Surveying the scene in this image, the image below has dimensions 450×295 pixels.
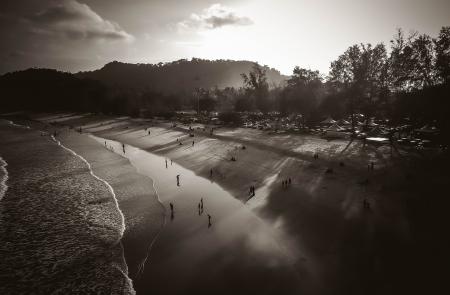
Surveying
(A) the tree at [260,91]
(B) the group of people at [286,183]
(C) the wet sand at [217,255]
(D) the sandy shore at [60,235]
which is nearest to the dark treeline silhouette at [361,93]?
(A) the tree at [260,91]

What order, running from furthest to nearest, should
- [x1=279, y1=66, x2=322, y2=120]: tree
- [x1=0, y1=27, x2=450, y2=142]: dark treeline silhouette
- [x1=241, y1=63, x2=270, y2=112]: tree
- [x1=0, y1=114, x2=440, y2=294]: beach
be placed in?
[x1=241, y1=63, x2=270, y2=112]: tree, [x1=279, y1=66, x2=322, y2=120]: tree, [x1=0, y1=27, x2=450, y2=142]: dark treeline silhouette, [x1=0, y1=114, x2=440, y2=294]: beach

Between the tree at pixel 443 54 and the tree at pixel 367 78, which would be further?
the tree at pixel 367 78

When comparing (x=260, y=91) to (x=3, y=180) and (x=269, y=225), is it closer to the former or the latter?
(x=3, y=180)

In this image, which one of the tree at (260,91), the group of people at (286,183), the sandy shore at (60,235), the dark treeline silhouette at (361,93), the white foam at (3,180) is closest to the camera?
the sandy shore at (60,235)

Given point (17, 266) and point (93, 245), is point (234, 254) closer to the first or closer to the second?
point (93, 245)

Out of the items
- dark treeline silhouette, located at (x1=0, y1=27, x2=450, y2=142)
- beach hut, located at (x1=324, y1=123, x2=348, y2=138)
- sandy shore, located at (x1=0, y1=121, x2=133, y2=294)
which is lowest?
sandy shore, located at (x1=0, y1=121, x2=133, y2=294)

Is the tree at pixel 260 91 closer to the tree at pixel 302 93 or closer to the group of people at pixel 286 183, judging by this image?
the tree at pixel 302 93

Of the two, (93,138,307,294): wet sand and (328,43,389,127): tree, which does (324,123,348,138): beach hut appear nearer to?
(328,43,389,127): tree

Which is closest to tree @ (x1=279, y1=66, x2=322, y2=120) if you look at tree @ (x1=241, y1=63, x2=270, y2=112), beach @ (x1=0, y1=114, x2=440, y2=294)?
tree @ (x1=241, y1=63, x2=270, y2=112)

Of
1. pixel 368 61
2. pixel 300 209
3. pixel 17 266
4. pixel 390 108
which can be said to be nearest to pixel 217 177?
pixel 300 209

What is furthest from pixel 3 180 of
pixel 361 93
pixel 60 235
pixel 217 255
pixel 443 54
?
pixel 361 93

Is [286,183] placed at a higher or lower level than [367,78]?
lower

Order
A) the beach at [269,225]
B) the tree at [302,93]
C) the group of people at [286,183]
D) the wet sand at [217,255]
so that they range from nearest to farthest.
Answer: the wet sand at [217,255], the beach at [269,225], the group of people at [286,183], the tree at [302,93]

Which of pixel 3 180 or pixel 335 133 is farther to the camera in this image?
pixel 335 133
